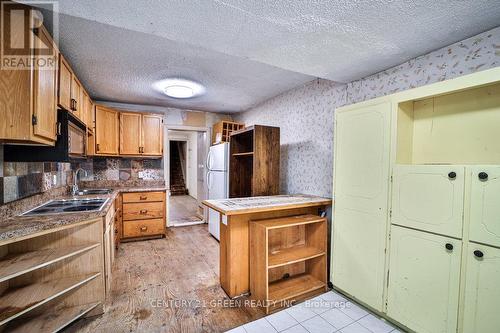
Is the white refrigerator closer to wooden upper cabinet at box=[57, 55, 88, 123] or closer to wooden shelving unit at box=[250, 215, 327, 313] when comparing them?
wooden shelving unit at box=[250, 215, 327, 313]

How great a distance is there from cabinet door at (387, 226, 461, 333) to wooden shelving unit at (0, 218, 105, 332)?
2.42m

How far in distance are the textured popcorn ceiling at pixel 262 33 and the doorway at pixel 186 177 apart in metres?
2.60

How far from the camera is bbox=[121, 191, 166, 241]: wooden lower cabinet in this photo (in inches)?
136

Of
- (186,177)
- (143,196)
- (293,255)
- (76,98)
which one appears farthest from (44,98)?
(186,177)

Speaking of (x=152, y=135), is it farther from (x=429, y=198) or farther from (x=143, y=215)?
(x=429, y=198)

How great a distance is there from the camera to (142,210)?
3.53m

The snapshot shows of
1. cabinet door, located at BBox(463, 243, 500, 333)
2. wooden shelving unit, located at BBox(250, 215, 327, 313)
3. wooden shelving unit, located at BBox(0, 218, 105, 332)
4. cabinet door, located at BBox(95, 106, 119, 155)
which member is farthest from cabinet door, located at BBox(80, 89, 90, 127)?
cabinet door, located at BBox(463, 243, 500, 333)

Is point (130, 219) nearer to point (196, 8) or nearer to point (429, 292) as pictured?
point (196, 8)

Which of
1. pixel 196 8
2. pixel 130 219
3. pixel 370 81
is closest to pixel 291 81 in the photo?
pixel 370 81

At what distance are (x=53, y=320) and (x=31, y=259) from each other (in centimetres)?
53

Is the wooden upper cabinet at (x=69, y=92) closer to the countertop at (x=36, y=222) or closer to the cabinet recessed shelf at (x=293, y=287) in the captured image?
the countertop at (x=36, y=222)

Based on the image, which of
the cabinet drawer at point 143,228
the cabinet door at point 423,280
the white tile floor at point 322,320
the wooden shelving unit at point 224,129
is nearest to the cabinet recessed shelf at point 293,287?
the white tile floor at point 322,320

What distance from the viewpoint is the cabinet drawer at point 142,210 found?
3.45 meters

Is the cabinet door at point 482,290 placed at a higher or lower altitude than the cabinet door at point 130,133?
lower
